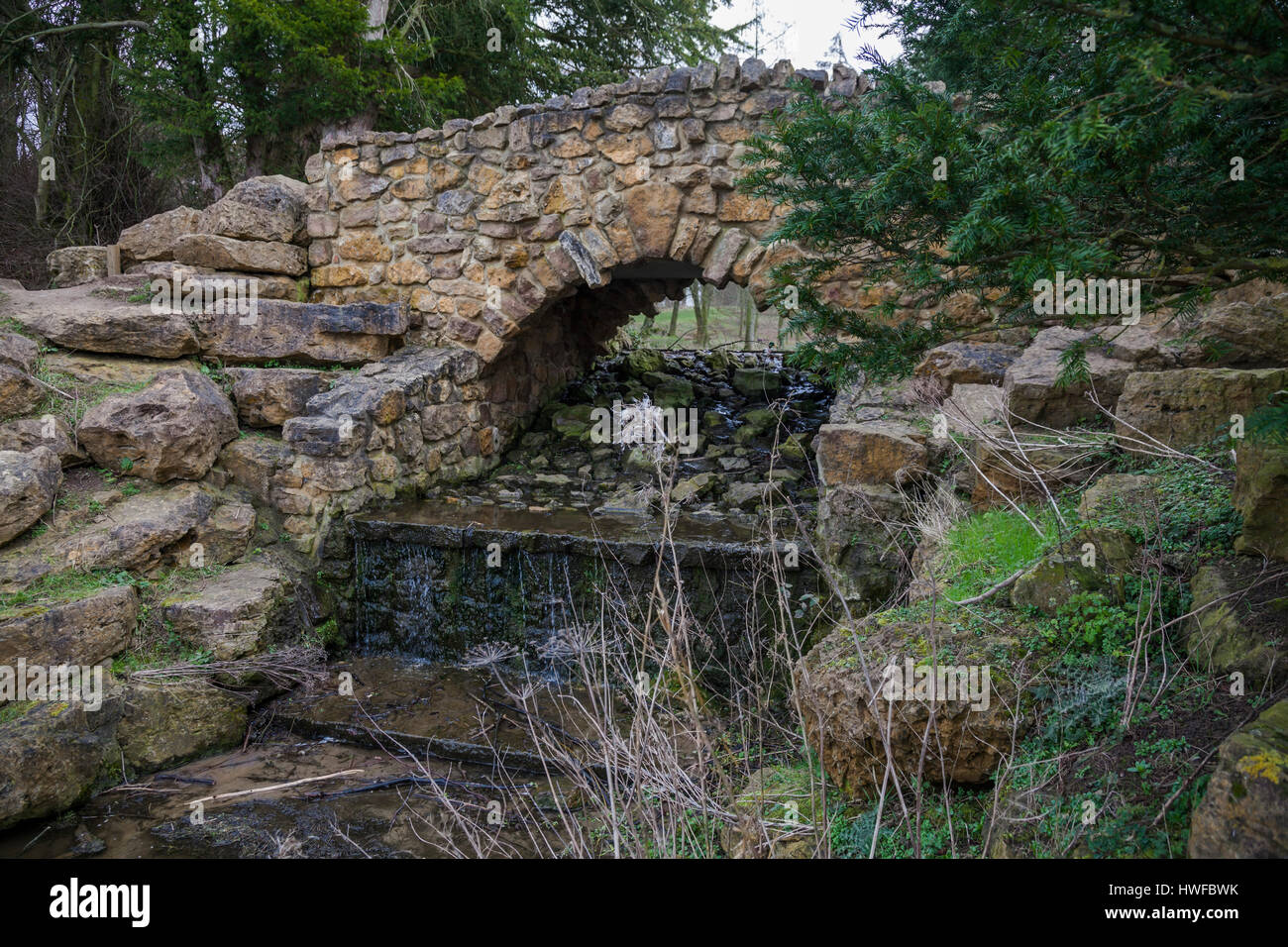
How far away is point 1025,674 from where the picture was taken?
2580mm

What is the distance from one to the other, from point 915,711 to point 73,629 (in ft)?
13.2

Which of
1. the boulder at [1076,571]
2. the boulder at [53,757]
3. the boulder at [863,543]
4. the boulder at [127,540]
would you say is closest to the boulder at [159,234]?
the boulder at [127,540]

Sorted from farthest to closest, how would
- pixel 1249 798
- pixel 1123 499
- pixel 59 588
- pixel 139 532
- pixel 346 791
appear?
pixel 139 532 → pixel 59 588 → pixel 346 791 → pixel 1123 499 → pixel 1249 798

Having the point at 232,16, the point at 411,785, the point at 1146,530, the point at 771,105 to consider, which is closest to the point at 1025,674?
the point at 1146,530

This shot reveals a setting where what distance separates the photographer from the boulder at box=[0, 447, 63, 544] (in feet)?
14.1

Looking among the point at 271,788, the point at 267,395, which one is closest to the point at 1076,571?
the point at 271,788

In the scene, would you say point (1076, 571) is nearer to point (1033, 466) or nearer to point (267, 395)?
point (1033, 466)

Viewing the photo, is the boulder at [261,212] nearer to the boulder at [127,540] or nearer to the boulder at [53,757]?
the boulder at [127,540]

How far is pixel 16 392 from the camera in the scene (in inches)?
191

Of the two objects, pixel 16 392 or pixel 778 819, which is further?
pixel 16 392

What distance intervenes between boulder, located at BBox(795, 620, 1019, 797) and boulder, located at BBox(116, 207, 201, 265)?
6.33m

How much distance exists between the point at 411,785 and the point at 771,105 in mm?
4732

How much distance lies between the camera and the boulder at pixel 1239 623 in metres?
2.16
